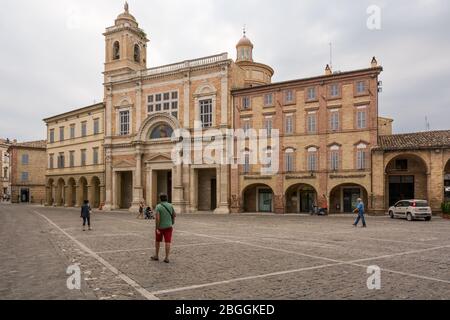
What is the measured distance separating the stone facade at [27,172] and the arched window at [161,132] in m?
36.8

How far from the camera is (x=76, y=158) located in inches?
1980

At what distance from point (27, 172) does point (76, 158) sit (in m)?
27.2

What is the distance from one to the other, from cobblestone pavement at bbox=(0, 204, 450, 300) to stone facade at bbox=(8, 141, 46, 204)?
199 ft

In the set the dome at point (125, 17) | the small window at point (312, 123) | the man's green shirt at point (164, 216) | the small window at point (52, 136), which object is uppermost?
the dome at point (125, 17)

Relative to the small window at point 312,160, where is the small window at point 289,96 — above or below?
above

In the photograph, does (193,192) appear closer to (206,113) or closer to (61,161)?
(206,113)

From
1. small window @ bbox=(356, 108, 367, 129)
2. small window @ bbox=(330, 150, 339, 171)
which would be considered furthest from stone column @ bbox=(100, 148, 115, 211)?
small window @ bbox=(356, 108, 367, 129)

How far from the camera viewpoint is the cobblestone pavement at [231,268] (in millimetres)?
7477

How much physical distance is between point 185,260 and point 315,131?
25.0 m

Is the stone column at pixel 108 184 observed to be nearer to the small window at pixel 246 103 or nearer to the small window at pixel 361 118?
the small window at pixel 246 103

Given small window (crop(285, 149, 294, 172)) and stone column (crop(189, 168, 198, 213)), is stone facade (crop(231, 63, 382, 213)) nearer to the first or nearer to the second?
small window (crop(285, 149, 294, 172))

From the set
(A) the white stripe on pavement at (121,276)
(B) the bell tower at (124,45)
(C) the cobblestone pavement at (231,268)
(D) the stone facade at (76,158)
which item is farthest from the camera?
(D) the stone facade at (76,158)

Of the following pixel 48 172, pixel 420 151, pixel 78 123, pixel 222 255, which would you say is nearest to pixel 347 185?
pixel 420 151

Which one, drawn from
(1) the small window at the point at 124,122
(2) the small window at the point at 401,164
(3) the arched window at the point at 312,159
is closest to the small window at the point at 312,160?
(3) the arched window at the point at 312,159
